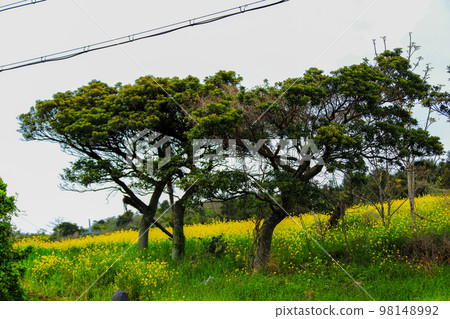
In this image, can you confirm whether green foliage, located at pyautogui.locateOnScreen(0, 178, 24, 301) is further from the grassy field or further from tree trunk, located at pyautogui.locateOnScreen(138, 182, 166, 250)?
tree trunk, located at pyautogui.locateOnScreen(138, 182, 166, 250)

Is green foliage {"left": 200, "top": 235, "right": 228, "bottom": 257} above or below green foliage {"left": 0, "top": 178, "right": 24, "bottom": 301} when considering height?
below

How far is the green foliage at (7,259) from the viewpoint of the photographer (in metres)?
5.80

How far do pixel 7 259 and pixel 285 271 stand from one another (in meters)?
5.91

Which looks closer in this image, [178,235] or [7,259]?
[7,259]

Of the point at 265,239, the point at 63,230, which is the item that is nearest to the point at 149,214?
the point at 265,239

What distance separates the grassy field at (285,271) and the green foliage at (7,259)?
74.9 inches

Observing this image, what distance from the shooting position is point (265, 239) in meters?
9.10

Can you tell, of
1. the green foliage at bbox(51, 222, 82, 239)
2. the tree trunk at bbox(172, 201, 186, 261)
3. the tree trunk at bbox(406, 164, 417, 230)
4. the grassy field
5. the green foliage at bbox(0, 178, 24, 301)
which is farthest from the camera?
the green foliage at bbox(51, 222, 82, 239)

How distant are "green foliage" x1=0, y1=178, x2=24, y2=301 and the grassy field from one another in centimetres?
190

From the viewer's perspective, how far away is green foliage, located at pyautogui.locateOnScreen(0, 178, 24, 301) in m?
5.80

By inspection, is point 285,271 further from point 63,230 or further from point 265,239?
point 63,230

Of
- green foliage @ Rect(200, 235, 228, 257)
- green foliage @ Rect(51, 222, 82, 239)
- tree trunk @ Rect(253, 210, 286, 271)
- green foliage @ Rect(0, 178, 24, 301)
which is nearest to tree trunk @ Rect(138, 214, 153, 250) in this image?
green foliage @ Rect(200, 235, 228, 257)

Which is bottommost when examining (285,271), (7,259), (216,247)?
(285,271)

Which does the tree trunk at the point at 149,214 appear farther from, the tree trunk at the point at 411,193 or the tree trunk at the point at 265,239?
the tree trunk at the point at 411,193
